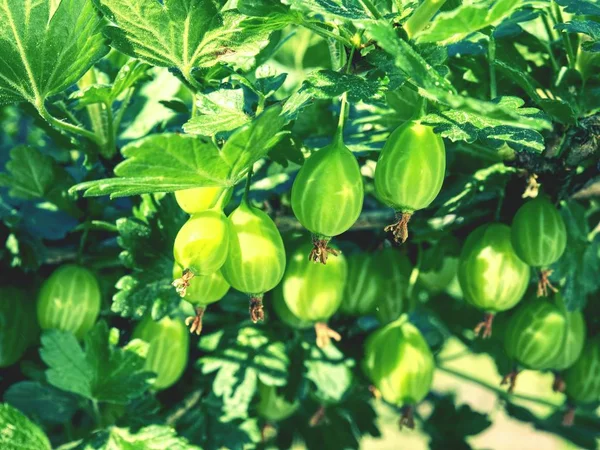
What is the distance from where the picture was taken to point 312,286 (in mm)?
1052

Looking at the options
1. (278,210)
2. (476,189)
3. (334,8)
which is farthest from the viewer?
(278,210)

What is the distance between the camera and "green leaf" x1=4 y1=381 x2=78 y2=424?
3.70 ft

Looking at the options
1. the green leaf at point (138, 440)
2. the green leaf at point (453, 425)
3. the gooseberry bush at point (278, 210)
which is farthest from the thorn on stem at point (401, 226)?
the green leaf at point (453, 425)

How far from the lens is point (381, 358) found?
3.79ft

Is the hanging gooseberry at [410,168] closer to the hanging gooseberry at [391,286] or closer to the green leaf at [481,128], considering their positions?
the green leaf at [481,128]

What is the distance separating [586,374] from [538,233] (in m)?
0.46

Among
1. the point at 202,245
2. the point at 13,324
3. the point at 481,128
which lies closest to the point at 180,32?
the point at 202,245

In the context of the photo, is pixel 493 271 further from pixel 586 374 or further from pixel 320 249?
pixel 586 374

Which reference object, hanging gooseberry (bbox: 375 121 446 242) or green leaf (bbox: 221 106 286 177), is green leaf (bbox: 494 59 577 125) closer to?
hanging gooseberry (bbox: 375 121 446 242)

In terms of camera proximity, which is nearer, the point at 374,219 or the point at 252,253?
the point at 252,253

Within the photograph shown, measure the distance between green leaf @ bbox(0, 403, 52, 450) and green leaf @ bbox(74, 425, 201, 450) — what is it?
0.06m

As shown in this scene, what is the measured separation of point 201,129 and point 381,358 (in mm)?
547

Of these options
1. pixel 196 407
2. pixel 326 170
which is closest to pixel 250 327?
pixel 196 407

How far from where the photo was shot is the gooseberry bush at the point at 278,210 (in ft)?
2.65
